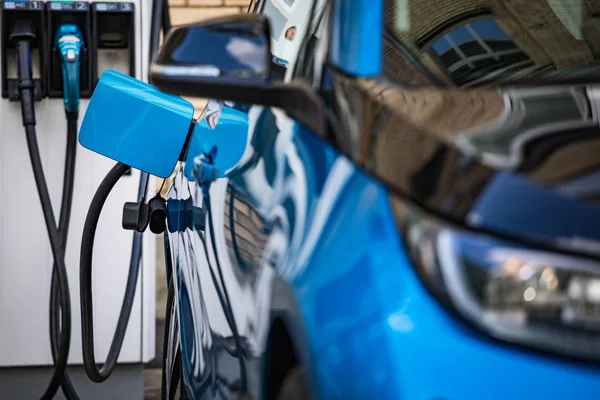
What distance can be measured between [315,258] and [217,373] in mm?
644

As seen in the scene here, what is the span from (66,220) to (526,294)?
3.74 m

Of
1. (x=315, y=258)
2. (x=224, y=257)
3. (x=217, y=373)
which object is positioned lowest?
(x=217, y=373)

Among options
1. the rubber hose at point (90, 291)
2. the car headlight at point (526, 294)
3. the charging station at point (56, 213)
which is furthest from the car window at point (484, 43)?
the charging station at point (56, 213)

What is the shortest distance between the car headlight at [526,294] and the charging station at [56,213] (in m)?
3.66

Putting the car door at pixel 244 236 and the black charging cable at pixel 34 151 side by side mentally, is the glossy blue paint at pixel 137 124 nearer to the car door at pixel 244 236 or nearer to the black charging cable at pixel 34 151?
the car door at pixel 244 236

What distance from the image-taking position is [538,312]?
1337mm

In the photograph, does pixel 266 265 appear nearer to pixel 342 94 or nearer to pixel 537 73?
pixel 342 94

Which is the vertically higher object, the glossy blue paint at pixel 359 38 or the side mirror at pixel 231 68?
the glossy blue paint at pixel 359 38

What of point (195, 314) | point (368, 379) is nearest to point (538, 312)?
point (368, 379)

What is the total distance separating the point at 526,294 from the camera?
1341 millimetres

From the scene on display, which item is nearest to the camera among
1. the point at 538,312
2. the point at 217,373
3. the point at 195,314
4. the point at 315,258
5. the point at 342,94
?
the point at 538,312

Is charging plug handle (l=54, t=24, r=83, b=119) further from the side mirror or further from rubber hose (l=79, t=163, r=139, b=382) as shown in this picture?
the side mirror

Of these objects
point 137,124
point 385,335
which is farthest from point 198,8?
point 385,335

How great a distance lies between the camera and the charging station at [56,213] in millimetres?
4875
